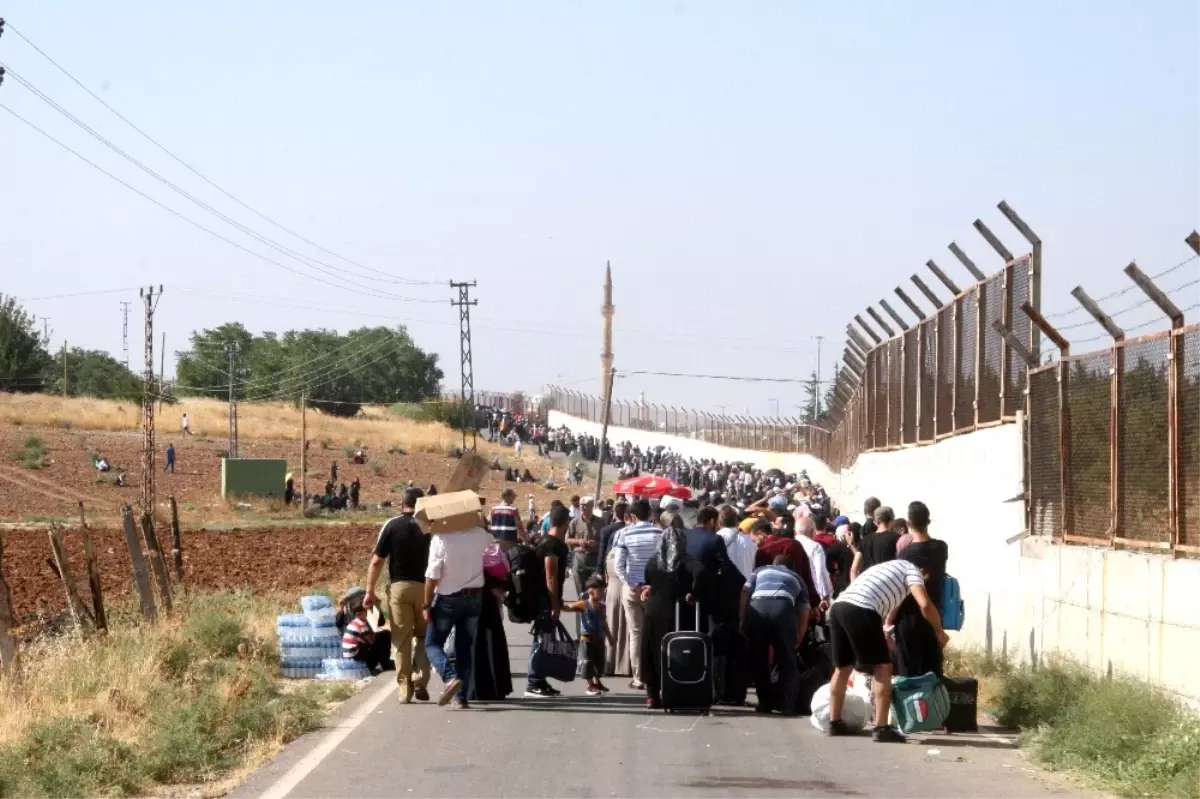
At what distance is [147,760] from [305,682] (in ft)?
17.7

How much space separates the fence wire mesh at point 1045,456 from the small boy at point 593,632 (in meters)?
4.08

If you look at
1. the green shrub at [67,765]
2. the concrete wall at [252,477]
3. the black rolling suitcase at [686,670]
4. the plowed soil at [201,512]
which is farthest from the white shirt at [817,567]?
the concrete wall at [252,477]

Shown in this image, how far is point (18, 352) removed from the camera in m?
128

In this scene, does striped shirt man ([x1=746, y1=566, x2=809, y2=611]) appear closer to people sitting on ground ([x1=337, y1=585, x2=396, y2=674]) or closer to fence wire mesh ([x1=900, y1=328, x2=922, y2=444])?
people sitting on ground ([x1=337, y1=585, x2=396, y2=674])

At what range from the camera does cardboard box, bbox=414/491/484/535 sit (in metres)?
14.0

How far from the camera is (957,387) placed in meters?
21.0

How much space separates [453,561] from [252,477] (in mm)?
57198

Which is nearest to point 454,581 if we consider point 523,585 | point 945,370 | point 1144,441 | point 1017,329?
point 523,585

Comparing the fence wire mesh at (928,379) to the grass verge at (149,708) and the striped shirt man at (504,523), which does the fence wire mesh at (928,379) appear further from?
the grass verge at (149,708)

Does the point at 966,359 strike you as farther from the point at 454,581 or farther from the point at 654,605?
the point at 454,581

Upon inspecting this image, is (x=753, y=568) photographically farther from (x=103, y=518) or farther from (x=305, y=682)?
(x=103, y=518)

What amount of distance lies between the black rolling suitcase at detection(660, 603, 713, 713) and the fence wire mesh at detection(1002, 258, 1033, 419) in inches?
210

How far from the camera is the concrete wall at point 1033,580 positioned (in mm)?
11758

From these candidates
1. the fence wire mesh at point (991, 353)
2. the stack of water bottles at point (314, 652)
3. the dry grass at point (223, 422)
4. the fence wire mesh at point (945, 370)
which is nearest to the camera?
the stack of water bottles at point (314, 652)
